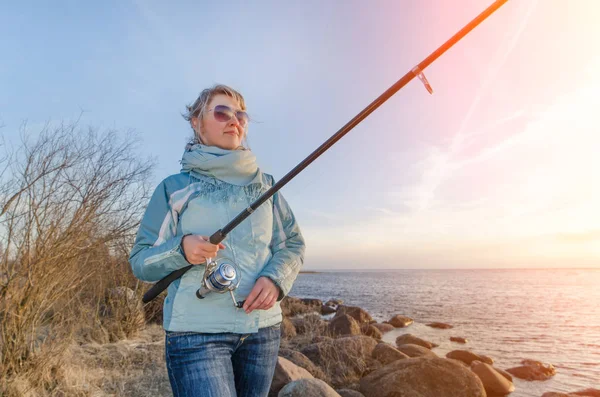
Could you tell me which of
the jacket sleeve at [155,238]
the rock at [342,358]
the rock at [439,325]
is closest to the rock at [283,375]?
the rock at [342,358]

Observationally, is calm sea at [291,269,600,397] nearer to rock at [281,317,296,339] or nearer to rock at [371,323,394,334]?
rock at [371,323,394,334]

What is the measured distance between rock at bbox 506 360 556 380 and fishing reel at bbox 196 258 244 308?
10441mm

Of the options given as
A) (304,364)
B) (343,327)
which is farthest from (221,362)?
(343,327)

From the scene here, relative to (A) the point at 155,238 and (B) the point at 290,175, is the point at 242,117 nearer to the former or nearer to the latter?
(B) the point at 290,175

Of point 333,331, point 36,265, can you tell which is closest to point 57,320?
point 36,265

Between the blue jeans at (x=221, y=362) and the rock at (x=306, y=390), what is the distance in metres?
3.94

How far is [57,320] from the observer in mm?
6168

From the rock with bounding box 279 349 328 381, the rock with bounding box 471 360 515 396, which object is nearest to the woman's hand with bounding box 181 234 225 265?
the rock with bounding box 279 349 328 381

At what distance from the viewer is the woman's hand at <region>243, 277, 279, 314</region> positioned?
73.5 inches

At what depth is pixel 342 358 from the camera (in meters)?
8.84

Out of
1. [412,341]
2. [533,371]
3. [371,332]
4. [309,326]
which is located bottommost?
[533,371]

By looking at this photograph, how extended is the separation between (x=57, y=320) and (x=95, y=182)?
2273 millimetres

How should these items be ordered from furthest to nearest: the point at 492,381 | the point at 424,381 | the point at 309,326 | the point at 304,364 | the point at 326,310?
the point at 326,310, the point at 309,326, the point at 492,381, the point at 304,364, the point at 424,381

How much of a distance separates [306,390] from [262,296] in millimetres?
4275
